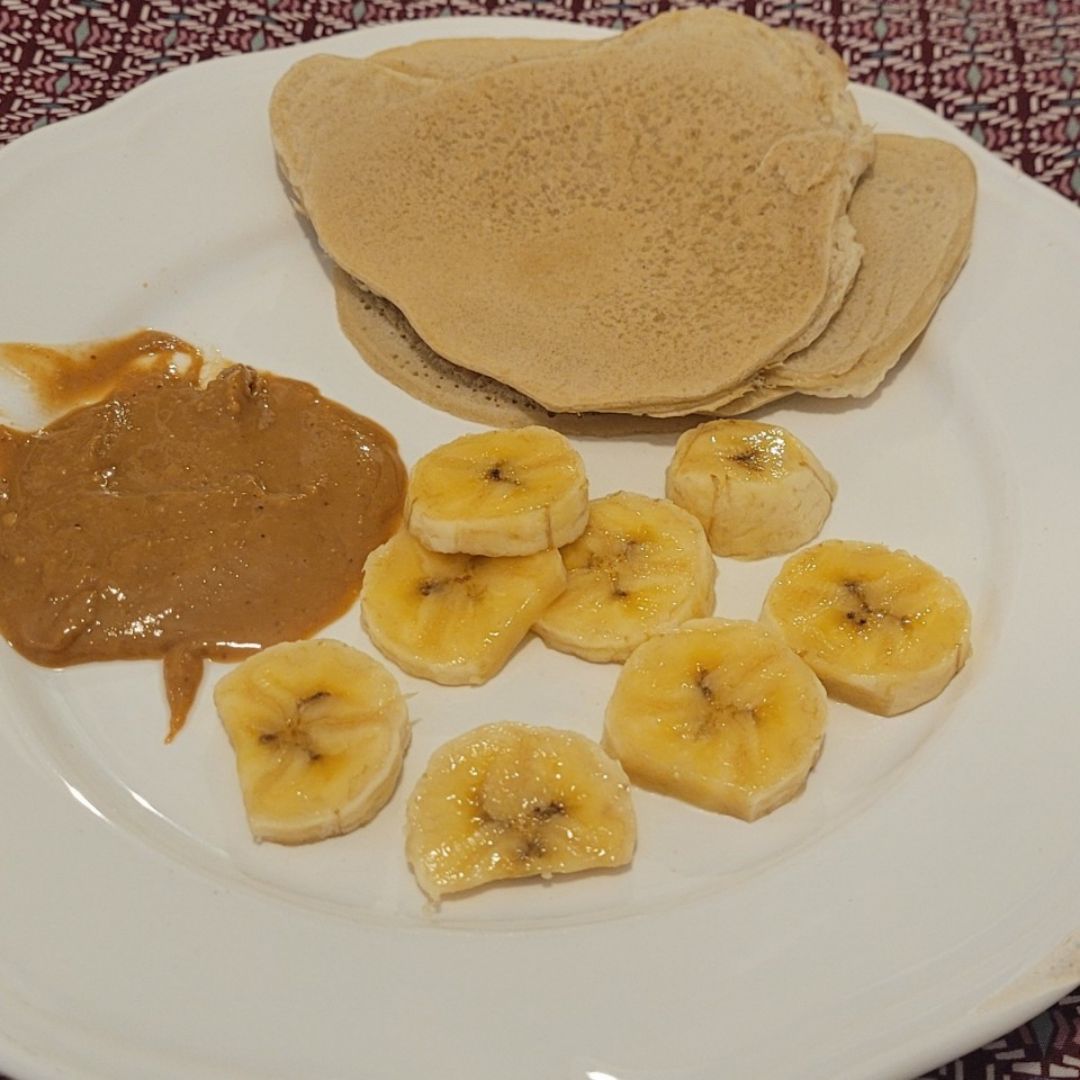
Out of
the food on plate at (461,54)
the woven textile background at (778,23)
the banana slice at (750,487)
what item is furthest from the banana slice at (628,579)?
the woven textile background at (778,23)

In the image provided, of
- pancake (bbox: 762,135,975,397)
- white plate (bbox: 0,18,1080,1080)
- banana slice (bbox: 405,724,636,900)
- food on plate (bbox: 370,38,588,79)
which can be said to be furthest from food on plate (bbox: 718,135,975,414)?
banana slice (bbox: 405,724,636,900)

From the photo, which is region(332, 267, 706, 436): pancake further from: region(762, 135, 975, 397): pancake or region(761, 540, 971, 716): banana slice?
region(761, 540, 971, 716): banana slice

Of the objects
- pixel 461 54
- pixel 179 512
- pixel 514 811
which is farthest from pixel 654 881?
pixel 461 54

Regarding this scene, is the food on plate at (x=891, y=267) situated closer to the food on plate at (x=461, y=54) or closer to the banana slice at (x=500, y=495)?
the banana slice at (x=500, y=495)

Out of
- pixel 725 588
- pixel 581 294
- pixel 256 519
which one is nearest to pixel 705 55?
pixel 581 294

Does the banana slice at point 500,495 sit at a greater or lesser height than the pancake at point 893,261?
lesser
